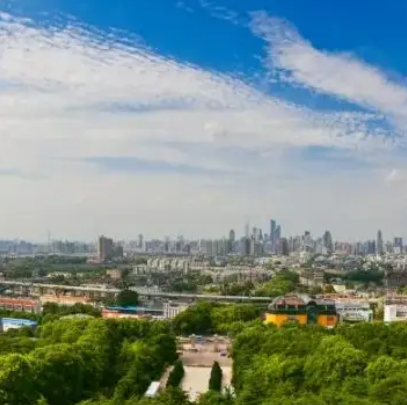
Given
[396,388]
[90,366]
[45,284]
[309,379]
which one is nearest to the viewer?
[396,388]

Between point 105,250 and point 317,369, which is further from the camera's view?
point 105,250

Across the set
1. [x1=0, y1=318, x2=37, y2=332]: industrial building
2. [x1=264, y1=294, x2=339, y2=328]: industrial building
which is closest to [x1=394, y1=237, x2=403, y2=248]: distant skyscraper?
[x1=264, y1=294, x2=339, y2=328]: industrial building

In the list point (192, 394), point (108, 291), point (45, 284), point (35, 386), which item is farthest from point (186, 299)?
point (35, 386)

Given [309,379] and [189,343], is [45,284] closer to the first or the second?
[189,343]

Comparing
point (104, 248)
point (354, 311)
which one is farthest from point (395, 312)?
point (104, 248)

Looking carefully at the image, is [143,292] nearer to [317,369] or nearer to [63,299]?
[63,299]

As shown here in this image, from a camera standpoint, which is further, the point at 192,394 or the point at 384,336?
the point at 384,336

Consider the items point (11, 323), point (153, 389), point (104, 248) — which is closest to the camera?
point (153, 389)
